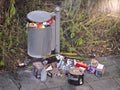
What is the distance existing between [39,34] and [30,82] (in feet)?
2.40

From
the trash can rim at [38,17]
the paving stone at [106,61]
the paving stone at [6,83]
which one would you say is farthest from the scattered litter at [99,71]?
the paving stone at [6,83]

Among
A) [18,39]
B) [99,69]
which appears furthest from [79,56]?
[18,39]

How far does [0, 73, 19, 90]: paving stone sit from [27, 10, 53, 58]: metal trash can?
0.56 metres

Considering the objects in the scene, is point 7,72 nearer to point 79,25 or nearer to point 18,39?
point 18,39

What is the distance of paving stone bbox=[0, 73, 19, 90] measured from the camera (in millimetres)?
4551

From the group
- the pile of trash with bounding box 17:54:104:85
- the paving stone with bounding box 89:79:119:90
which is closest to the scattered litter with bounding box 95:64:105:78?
the pile of trash with bounding box 17:54:104:85

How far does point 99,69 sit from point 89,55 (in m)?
0.55

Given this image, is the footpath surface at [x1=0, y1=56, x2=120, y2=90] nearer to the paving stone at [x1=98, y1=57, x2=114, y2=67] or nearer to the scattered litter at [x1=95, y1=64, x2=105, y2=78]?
the scattered litter at [x1=95, y1=64, x2=105, y2=78]

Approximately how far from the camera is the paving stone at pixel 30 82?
4.57 m

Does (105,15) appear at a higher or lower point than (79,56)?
higher

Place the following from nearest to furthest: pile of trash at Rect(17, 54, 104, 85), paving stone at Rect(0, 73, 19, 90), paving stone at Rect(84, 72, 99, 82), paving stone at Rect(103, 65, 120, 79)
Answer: paving stone at Rect(0, 73, 19, 90) < pile of trash at Rect(17, 54, 104, 85) < paving stone at Rect(84, 72, 99, 82) < paving stone at Rect(103, 65, 120, 79)

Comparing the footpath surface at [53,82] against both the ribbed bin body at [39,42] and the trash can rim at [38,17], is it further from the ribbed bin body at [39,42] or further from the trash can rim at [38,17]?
the trash can rim at [38,17]

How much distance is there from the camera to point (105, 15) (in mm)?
5891

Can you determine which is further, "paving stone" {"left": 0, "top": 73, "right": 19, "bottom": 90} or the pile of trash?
the pile of trash
